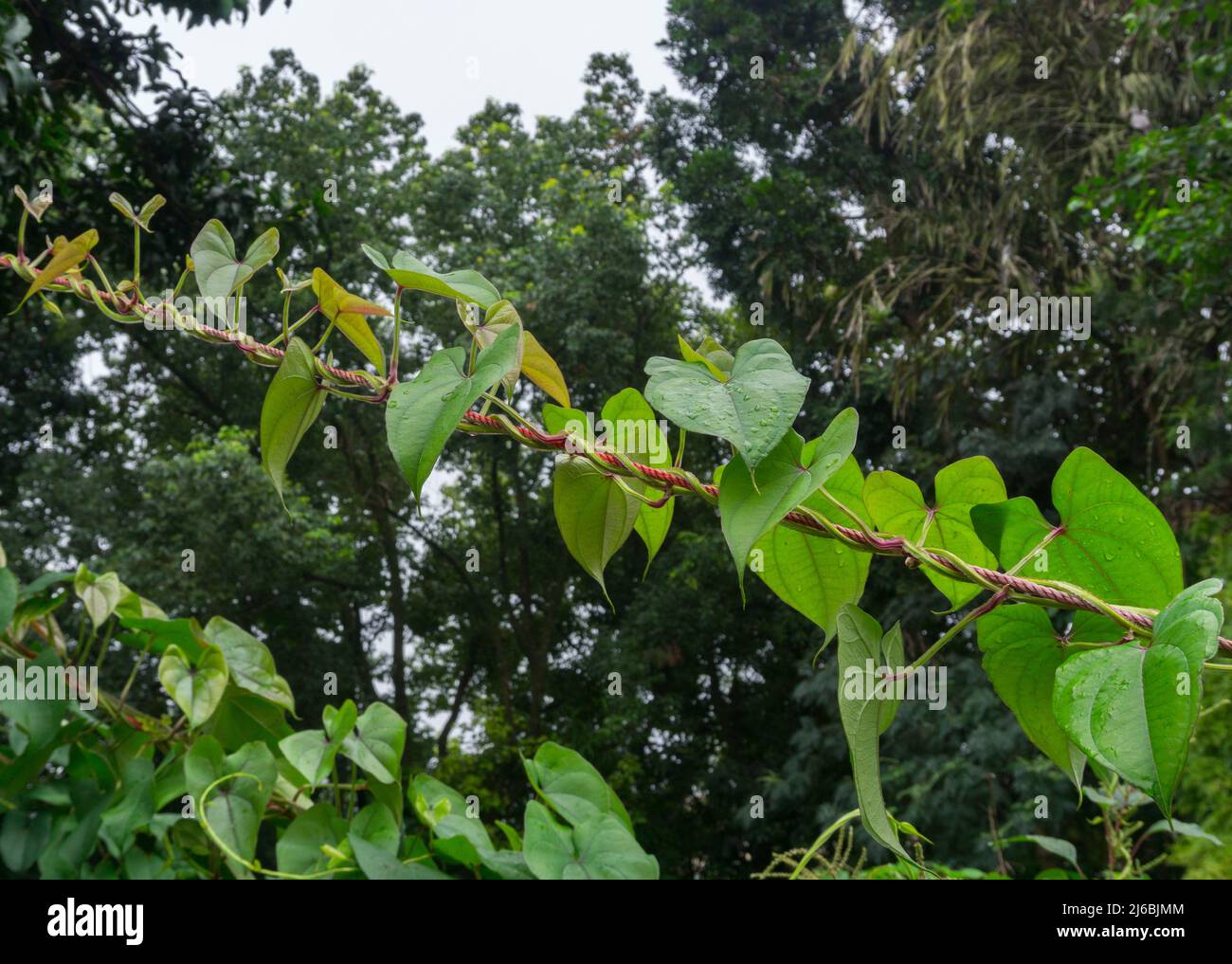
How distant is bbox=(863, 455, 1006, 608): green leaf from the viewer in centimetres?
32

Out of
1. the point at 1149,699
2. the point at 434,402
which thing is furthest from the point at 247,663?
the point at 1149,699

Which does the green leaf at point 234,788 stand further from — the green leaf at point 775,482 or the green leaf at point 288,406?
the green leaf at point 775,482

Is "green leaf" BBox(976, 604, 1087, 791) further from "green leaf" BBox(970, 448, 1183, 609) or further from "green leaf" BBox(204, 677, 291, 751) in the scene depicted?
"green leaf" BBox(204, 677, 291, 751)

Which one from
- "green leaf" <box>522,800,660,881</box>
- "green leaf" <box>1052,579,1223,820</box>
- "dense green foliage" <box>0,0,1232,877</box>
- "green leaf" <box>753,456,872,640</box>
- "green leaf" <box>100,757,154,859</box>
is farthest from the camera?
"dense green foliage" <box>0,0,1232,877</box>

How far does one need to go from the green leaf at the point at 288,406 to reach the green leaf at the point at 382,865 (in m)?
0.30

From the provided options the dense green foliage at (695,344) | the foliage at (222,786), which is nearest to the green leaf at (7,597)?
the foliage at (222,786)

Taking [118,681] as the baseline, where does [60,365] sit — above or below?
above

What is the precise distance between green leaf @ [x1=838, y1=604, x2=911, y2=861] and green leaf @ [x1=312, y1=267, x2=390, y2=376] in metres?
0.15

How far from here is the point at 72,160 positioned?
248 centimetres

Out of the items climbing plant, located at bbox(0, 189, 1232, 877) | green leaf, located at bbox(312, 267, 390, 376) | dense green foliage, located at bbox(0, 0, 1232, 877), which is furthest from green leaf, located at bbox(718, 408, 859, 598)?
dense green foliage, located at bbox(0, 0, 1232, 877)

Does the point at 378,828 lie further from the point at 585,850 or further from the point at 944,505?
the point at 944,505

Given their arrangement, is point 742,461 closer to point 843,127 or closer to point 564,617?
point 843,127

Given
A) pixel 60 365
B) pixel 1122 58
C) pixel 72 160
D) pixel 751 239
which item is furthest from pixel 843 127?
pixel 60 365

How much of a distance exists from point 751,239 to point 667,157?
1095 mm
